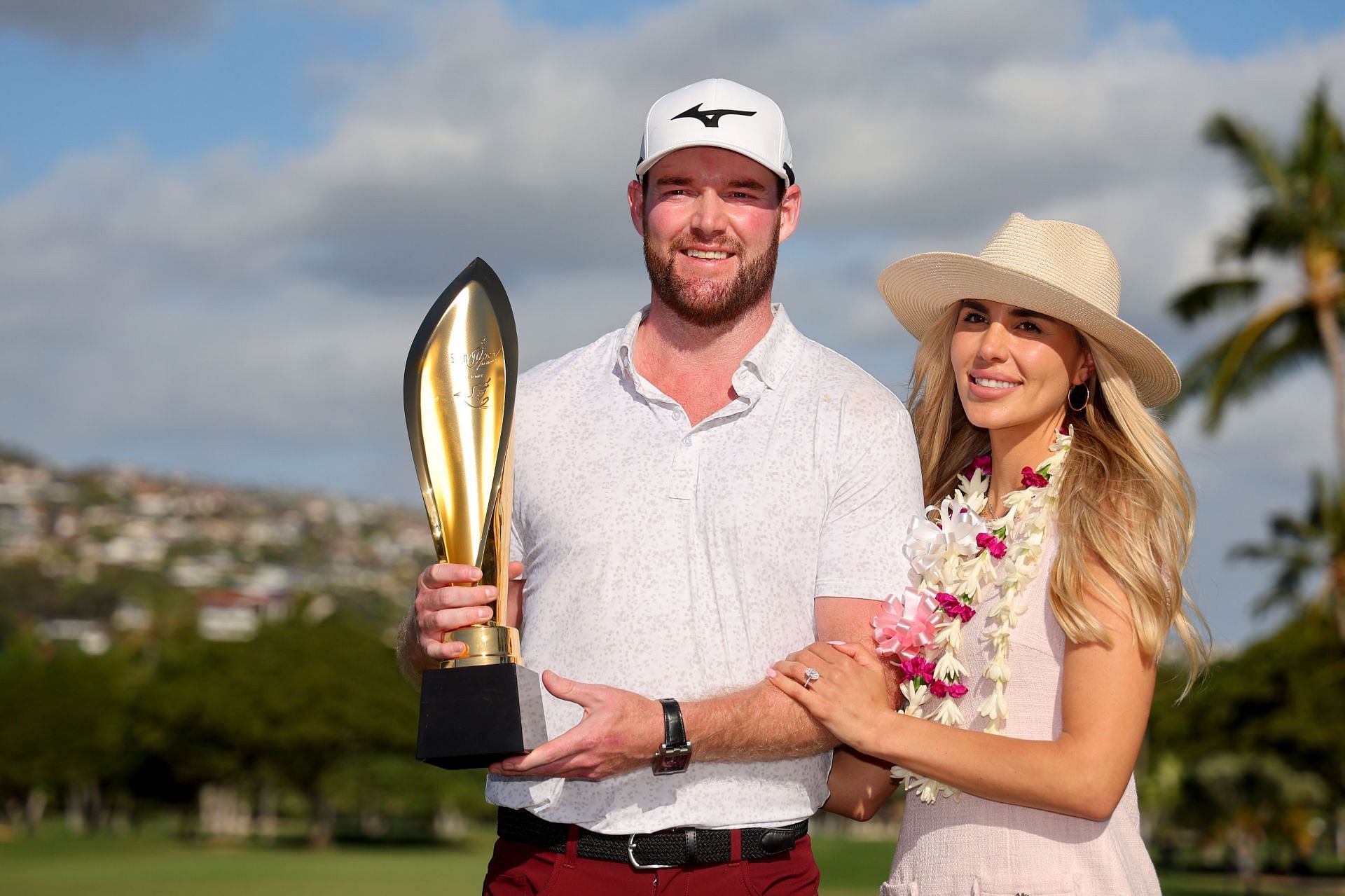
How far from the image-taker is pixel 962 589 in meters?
5.03

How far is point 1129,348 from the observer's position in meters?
5.16

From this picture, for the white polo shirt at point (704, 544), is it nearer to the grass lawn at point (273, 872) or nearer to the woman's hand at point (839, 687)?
the woman's hand at point (839, 687)

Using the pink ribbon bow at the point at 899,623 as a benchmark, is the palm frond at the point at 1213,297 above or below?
above

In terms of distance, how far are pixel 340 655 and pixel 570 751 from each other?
63.0m

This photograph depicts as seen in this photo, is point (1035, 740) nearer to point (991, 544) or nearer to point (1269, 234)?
point (991, 544)

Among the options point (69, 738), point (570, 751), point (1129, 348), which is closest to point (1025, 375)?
point (1129, 348)

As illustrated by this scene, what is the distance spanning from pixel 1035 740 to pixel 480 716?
1716mm

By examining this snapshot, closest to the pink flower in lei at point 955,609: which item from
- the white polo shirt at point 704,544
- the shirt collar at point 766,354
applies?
the white polo shirt at point 704,544

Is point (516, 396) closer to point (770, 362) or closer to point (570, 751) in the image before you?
point (770, 362)

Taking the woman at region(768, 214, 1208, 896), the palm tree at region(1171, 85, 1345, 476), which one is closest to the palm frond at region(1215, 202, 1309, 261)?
the palm tree at region(1171, 85, 1345, 476)

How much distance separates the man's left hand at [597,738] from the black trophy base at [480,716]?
5cm

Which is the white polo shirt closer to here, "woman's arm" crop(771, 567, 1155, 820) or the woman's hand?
the woman's hand

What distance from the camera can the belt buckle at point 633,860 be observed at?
4.30m

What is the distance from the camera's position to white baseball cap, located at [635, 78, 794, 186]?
4.65 m
